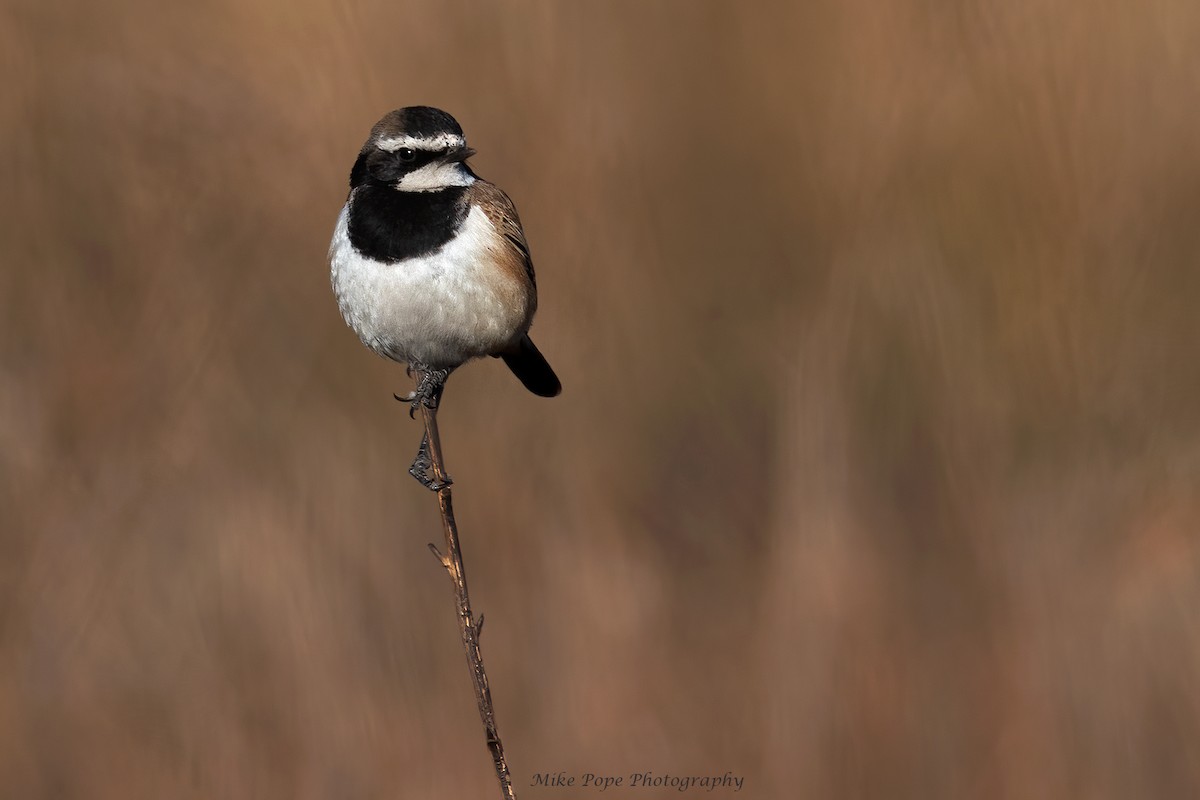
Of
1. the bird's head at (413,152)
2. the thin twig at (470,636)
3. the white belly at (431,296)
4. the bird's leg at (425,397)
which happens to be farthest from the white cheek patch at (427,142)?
the thin twig at (470,636)

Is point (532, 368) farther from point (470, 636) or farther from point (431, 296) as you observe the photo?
point (470, 636)

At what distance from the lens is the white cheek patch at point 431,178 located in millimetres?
3492

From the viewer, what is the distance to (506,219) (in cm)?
377

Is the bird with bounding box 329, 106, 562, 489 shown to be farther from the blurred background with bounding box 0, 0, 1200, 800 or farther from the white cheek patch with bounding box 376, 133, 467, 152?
the blurred background with bounding box 0, 0, 1200, 800

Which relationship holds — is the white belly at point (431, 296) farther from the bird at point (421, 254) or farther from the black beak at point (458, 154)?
the black beak at point (458, 154)

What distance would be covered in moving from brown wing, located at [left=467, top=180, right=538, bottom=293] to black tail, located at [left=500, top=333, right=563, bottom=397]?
39 cm

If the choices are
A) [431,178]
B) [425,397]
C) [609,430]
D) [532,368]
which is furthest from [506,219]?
[609,430]

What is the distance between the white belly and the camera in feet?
11.3

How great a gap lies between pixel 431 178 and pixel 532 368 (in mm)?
928

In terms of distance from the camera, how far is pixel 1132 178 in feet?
14.6

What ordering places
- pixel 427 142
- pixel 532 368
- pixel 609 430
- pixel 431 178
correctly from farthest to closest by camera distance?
pixel 609 430, pixel 532 368, pixel 431 178, pixel 427 142

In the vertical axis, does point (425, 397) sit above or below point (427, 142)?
below

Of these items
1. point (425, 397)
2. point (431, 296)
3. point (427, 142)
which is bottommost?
point (425, 397)

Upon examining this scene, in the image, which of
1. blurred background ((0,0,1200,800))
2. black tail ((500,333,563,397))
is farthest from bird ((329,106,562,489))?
blurred background ((0,0,1200,800))
